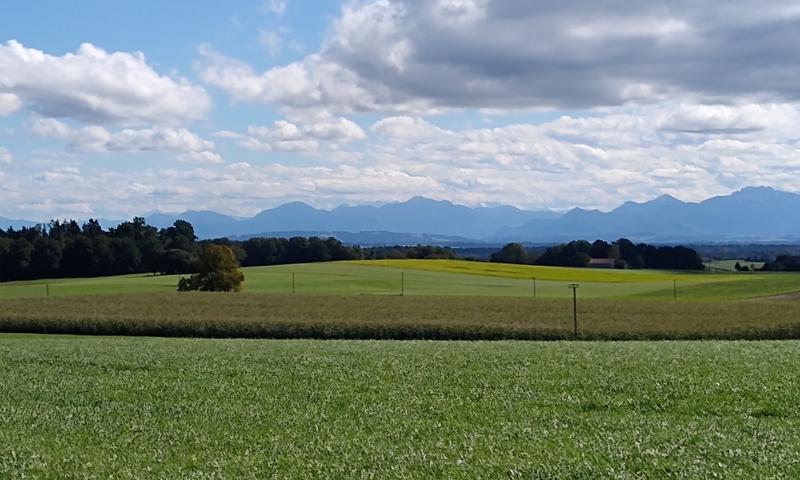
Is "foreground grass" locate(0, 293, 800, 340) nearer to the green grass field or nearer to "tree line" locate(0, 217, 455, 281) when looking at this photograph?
the green grass field

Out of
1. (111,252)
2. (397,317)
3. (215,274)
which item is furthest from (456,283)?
(111,252)

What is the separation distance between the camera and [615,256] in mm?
128250

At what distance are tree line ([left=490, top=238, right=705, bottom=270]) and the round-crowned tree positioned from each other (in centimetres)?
5883

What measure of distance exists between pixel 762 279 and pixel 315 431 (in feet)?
236

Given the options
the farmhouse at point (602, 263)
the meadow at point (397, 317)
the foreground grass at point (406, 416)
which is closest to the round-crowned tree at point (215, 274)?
the meadow at point (397, 317)

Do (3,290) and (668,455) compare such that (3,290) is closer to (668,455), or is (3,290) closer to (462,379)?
(462,379)

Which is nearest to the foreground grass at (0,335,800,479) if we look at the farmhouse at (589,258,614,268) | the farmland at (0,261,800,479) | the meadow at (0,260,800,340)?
the farmland at (0,261,800,479)

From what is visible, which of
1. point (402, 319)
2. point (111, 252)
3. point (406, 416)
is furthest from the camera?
point (111, 252)

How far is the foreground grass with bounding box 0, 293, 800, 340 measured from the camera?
3931 cm

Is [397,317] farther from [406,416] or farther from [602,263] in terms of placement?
[602,263]

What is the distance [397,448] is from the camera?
11.0 meters

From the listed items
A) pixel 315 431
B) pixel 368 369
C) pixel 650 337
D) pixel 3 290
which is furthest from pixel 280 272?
pixel 315 431

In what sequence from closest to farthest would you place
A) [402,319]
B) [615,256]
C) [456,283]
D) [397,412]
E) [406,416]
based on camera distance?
1. [406,416]
2. [397,412]
3. [402,319]
4. [456,283]
5. [615,256]

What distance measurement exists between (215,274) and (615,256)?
69687mm
